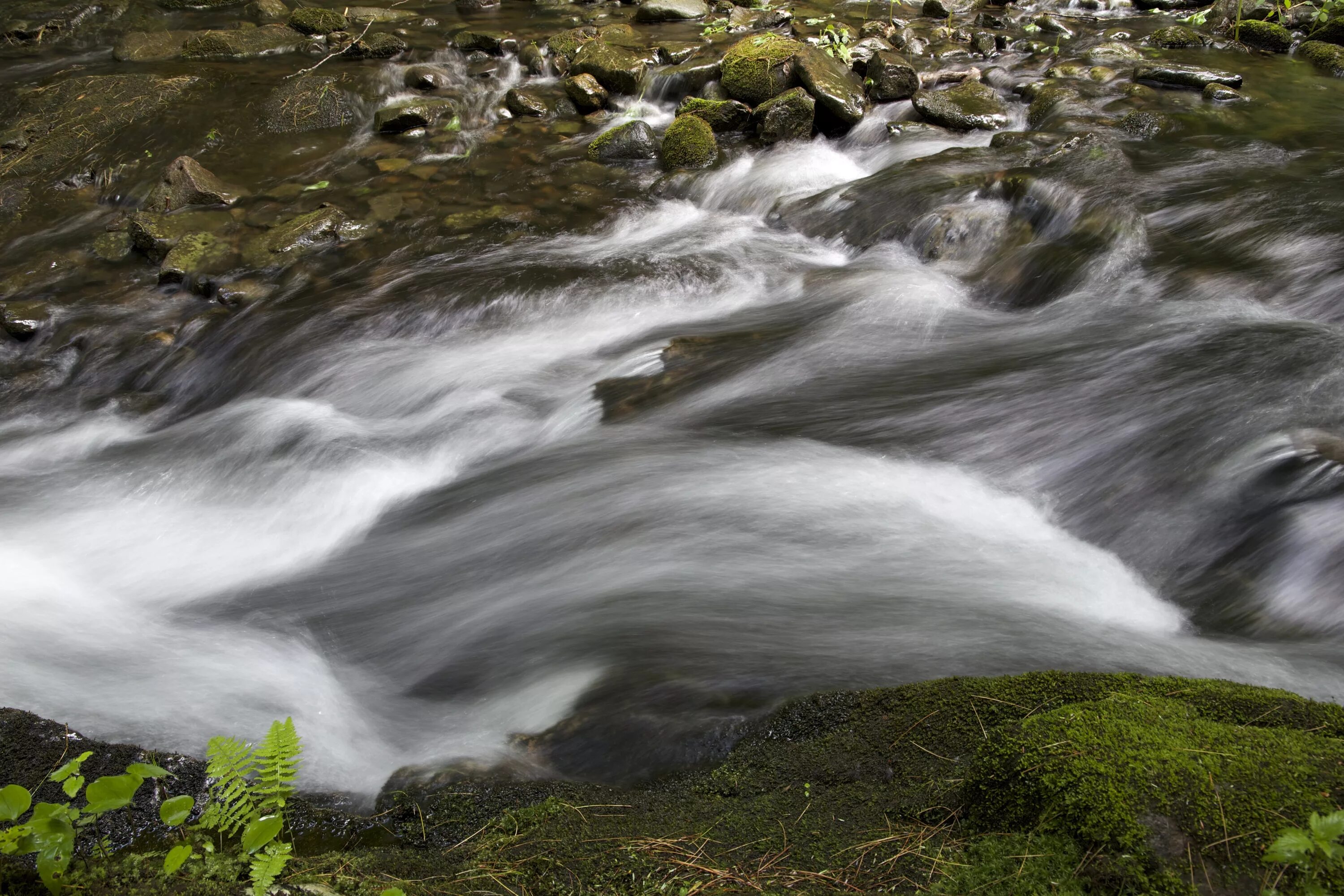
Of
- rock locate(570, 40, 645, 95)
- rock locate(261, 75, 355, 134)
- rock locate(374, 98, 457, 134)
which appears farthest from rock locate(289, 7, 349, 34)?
rock locate(570, 40, 645, 95)

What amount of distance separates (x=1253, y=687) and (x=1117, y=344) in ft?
10.8

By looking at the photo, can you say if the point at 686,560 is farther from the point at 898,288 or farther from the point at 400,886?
the point at 898,288

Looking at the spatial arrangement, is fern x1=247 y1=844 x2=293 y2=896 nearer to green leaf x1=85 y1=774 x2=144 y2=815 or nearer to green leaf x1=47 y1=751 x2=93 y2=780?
green leaf x1=85 y1=774 x2=144 y2=815

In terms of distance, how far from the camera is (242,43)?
12.3 meters

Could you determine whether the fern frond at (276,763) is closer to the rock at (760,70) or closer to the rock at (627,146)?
the rock at (627,146)

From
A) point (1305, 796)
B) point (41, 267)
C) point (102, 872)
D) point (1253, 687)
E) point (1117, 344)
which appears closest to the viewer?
point (1305, 796)

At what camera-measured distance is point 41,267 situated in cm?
792

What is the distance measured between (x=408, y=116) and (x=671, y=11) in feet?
16.1

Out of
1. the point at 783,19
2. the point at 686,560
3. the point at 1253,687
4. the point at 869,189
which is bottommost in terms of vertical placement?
the point at 686,560

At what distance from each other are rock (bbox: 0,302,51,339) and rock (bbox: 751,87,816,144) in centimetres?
672

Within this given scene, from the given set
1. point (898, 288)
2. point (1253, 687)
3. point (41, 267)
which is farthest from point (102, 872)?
point (41, 267)

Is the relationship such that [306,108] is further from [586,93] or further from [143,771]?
[143,771]

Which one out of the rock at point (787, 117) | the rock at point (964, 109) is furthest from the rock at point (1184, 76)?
the rock at point (787, 117)

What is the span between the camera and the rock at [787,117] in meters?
9.53
